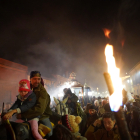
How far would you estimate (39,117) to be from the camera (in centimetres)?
288

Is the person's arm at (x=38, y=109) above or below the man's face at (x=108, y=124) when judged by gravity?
above

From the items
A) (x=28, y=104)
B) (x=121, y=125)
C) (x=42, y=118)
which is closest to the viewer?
(x=121, y=125)

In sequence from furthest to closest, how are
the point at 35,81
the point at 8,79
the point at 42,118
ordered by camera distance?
the point at 8,79 → the point at 35,81 → the point at 42,118

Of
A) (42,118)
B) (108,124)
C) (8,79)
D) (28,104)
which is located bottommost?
(108,124)

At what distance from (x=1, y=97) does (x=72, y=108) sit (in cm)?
1754

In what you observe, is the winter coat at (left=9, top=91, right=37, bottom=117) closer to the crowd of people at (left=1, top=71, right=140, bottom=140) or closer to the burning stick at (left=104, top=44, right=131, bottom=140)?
the crowd of people at (left=1, top=71, right=140, bottom=140)

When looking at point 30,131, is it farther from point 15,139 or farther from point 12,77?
point 12,77

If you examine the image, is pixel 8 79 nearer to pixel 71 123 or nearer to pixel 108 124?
pixel 71 123

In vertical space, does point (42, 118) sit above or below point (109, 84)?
below

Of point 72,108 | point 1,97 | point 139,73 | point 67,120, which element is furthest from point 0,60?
point 139,73

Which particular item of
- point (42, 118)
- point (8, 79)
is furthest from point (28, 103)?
point (8, 79)

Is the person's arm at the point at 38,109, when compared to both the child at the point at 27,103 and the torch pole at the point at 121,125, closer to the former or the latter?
the child at the point at 27,103

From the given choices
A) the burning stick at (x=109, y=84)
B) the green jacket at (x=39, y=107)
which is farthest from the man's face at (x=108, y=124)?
the burning stick at (x=109, y=84)

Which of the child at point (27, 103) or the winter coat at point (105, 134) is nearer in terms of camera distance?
the child at point (27, 103)
